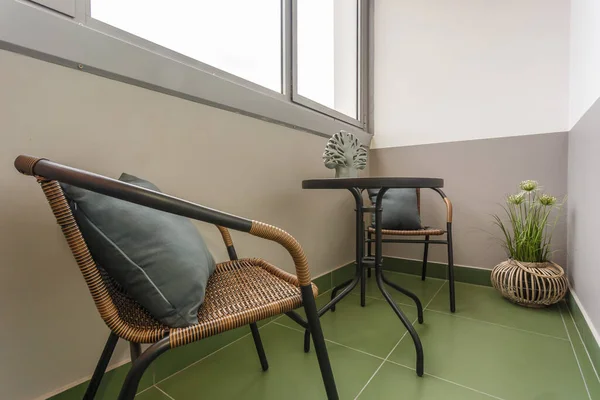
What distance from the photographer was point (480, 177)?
192cm

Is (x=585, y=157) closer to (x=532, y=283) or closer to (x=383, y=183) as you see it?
(x=532, y=283)

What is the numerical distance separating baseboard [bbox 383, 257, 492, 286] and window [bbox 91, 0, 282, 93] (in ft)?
5.11

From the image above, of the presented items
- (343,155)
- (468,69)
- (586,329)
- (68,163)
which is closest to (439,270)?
(586,329)

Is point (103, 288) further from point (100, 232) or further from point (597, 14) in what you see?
point (597, 14)

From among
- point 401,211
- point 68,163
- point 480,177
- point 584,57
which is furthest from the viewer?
point 480,177

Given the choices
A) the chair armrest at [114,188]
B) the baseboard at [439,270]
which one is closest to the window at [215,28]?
the chair armrest at [114,188]

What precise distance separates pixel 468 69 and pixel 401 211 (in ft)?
3.61

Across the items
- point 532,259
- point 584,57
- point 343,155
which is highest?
point 584,57

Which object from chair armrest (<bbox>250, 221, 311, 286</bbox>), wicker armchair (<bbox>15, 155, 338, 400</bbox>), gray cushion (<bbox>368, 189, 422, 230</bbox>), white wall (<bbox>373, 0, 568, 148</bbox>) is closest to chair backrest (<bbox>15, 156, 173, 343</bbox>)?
wicker armchair (<bbox>15, 155, 338, 400</bbox>)

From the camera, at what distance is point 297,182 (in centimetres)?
163

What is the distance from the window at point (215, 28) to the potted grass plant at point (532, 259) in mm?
1597

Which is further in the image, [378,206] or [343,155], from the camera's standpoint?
[343,155]

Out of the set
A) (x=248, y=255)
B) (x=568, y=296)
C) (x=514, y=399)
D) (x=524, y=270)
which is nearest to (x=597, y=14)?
(x=524, y=270)

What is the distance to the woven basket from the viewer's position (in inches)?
57.2
